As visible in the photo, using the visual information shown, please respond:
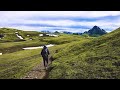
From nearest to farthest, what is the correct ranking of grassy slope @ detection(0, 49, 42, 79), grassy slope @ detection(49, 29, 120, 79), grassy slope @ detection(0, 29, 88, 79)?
grassy slope @ detection(49, 29, 120, 79)
grassy slope @ detection(0, 49, 42, 79)
grassy slope @ detection(0, 29, 88, 79)

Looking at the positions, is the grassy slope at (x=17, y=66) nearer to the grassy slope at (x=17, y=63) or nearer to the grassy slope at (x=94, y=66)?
the grassy slope at (x=17, y=63)

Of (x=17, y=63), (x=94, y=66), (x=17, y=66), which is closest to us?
(x=94, y=66)

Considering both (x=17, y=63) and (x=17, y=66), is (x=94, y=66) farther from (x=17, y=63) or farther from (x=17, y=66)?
(x=17, y=63)

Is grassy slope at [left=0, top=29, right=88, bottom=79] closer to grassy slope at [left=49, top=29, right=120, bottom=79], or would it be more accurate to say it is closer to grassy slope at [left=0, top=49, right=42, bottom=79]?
grassy slope at [left=0, top=49, right=42, bottom=79]

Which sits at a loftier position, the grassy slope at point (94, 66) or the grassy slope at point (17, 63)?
the grassy slope at point (94, 66)

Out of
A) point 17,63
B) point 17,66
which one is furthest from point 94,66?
point 17,63

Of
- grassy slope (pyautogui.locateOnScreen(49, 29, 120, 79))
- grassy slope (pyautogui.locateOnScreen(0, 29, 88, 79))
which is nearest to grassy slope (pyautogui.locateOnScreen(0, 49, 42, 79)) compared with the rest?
grassy slope (pyautogui.locateOnScreen(0, 29, 88, 79))

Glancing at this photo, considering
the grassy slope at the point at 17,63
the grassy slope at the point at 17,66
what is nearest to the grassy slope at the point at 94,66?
the grassy slope at the point at 17,66
